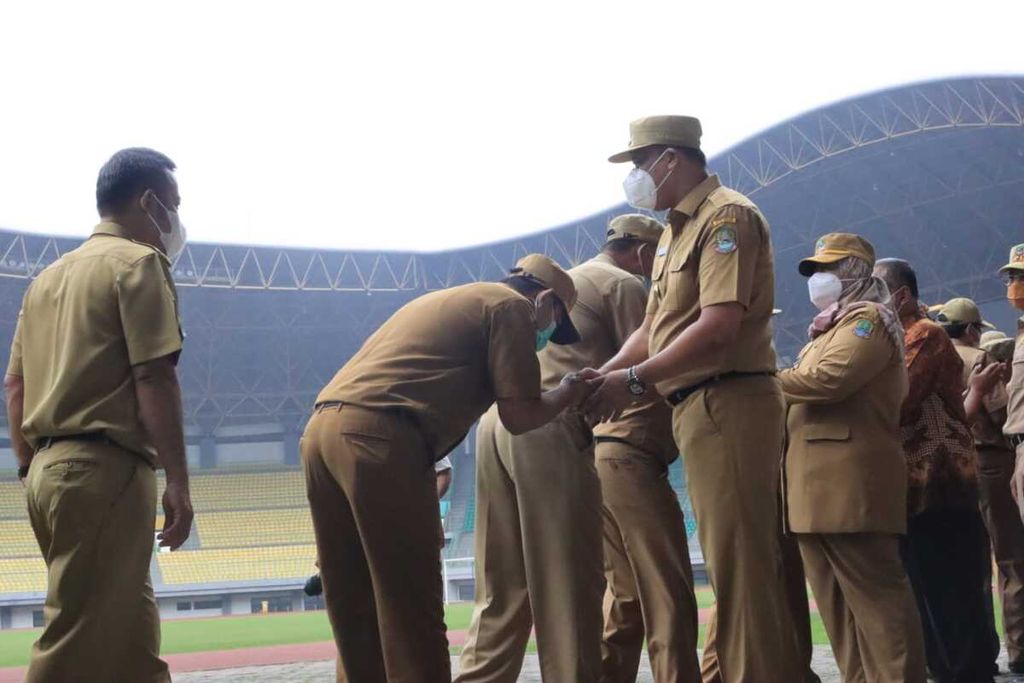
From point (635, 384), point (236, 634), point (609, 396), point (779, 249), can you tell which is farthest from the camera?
point (779, 249)

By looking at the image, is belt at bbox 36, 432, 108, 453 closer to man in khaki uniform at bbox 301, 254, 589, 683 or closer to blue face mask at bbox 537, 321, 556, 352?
man in khaki uniform at bbox 301, 254, 589, 683

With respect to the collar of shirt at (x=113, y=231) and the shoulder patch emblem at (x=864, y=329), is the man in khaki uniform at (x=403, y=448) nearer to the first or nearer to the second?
the collar of shirt at (x=113, y=231)

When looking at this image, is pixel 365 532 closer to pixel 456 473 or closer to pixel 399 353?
pixel 399 353

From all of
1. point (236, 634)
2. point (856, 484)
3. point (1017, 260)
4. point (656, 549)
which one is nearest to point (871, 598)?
point (856, 484)

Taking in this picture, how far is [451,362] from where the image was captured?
155 inches

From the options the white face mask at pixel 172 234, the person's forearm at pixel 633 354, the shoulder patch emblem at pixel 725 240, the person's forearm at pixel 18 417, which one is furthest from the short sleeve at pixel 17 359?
the shoulder patch emblem at pixel 725 240

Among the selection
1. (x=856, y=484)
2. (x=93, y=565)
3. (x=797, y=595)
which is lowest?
(x=797, y=595)

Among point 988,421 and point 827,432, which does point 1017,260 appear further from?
point 827,432

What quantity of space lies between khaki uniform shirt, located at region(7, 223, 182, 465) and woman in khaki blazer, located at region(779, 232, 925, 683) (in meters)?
2.26

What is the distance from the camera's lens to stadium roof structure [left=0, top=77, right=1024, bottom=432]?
28156 millimetres

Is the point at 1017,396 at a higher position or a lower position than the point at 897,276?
lower

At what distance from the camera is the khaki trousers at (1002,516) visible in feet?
22.0

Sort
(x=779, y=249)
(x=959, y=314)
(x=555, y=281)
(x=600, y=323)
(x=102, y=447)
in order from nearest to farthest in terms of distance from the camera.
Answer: (x=102, y=447), (x=555, y=281), (x=600, y=323), (x=959, y=314), (x=779, y=249)

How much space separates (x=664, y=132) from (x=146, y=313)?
1.85m
